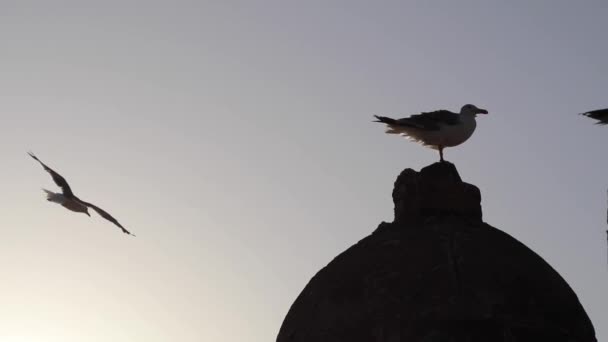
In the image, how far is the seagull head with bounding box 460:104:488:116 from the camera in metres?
11.0

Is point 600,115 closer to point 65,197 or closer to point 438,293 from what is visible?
point 438,293

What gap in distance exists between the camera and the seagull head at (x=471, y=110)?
36.1 feet

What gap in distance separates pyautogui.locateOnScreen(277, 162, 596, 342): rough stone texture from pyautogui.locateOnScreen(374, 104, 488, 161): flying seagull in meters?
1.39

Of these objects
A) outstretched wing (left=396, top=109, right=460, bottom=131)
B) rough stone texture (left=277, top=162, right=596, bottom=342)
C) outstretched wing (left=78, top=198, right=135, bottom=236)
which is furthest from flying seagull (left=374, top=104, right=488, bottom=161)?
outstretched wing (left=78, top=198, right=135, bottom=236)

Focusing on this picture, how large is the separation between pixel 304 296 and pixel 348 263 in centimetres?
56

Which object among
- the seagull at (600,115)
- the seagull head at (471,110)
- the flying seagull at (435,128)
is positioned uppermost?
the seagull head at (471,110)

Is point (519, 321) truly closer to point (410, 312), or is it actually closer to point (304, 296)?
point (410, 312)

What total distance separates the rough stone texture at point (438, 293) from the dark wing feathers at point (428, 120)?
1453 mm

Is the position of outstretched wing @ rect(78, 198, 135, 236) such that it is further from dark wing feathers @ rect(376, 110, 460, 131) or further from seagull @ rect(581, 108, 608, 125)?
seagull @ rect(581, 108, 608, 125)

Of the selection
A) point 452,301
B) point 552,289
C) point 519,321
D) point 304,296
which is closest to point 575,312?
point 552,289

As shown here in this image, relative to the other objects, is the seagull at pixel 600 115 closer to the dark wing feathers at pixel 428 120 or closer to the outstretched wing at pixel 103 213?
the dark wing feathers at pixel 428 120

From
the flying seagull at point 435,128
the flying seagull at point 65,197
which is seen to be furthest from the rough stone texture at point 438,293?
the flying seagull at point 65,197

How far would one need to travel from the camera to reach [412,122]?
1057 centimetres

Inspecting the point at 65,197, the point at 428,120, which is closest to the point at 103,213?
the point at 65,197
